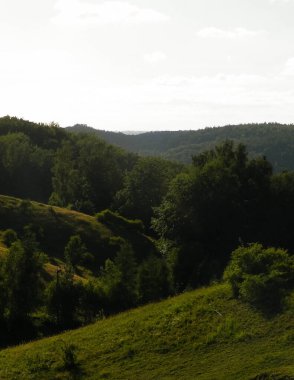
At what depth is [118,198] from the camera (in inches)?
4564

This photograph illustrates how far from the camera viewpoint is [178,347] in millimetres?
28031

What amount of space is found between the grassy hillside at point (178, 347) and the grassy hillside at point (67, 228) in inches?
1741

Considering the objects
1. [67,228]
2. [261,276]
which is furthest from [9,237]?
[261,276]

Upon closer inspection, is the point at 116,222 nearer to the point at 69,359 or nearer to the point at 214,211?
the point at 214,211

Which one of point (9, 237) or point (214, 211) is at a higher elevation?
point (214, 211)

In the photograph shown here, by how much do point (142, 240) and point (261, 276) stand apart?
57796 millimetres

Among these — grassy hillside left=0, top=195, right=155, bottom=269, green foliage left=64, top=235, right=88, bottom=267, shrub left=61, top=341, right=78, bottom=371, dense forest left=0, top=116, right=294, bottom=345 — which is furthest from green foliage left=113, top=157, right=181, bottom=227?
shrub left=61, top=341, right=78, bottom=371

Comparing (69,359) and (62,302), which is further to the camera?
(62,302)

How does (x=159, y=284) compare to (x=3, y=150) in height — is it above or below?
below

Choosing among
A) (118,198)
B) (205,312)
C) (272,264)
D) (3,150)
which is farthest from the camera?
(3,150)

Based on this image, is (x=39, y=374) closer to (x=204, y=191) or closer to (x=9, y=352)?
(x=9, y=352)

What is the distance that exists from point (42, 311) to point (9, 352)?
1226 centimetres

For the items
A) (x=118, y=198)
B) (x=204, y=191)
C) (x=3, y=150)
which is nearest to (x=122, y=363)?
(x=204, y=191)

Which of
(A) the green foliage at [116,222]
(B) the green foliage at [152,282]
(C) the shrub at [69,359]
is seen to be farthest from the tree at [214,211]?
(C) the shrub at [69,359]
